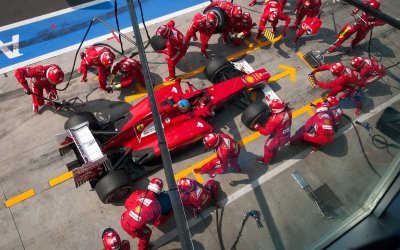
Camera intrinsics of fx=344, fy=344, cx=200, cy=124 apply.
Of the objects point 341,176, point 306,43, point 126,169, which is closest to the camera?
point 341,176

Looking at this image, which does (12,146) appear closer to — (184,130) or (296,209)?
(184,130)

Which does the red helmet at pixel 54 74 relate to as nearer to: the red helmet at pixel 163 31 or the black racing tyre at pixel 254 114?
the red helmet at pixel 163 31

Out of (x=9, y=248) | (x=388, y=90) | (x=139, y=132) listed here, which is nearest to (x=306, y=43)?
(x=388, y=90)

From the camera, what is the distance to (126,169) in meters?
7.42

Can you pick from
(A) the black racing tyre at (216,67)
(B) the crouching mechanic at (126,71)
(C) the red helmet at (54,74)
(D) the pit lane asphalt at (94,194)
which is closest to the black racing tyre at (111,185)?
(D) the pit lane asphalt at (94,194)

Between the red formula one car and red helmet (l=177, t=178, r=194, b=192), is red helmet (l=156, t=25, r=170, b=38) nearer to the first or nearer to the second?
the red formula one car

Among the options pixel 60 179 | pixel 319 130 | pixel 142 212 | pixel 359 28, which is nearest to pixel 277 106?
pixel 319 130

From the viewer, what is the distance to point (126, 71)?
8.68 m

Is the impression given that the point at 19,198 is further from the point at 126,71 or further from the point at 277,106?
the point at 277,106

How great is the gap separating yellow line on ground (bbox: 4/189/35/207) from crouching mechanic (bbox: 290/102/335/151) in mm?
5890

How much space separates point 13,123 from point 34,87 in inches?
45.0

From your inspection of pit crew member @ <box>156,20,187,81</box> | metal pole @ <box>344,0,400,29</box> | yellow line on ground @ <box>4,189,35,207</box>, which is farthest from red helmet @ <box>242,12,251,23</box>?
yellow line on ground @ <box>4,189,35,207</box>

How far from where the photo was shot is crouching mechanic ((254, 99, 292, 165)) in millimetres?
7027

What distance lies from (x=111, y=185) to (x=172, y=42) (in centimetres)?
403
